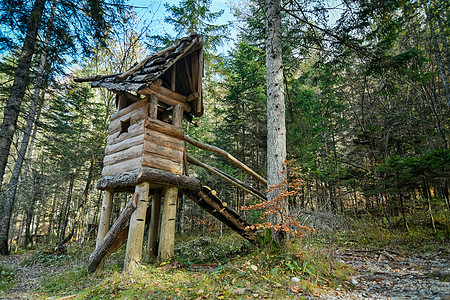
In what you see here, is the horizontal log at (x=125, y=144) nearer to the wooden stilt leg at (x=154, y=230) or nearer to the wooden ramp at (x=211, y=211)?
the wooden stilt leg at (x=154, y=230)

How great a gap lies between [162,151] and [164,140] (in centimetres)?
33

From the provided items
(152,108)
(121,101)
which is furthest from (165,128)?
(121,101)

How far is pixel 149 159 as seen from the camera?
5.88 meters

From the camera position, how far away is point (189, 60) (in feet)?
24.6

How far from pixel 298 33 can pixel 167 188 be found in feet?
24.2

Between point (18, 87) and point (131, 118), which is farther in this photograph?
point (18, 87)

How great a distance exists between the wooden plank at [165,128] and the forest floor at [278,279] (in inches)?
137

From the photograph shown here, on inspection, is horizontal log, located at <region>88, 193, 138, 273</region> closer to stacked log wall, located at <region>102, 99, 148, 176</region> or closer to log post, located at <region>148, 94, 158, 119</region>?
stacked log wall, located at <region>102, 99, 148, 176</region>

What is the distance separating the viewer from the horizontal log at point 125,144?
19.7 feet

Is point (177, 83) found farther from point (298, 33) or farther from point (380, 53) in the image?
point (380, 53)

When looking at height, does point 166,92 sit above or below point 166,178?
above

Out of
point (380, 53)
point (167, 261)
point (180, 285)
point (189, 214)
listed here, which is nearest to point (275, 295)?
point (180, 285)

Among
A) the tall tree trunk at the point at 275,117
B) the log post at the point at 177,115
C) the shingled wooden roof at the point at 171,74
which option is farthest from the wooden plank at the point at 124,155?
Result: the tall tree trunk at the point at 275,117

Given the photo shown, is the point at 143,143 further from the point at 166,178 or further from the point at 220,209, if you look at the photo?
the point at 220,209
